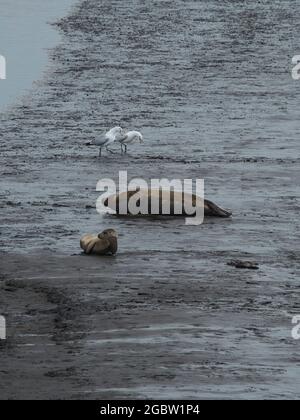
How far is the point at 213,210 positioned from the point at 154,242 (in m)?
1.15

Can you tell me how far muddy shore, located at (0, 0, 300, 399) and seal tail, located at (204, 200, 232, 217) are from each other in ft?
0.44

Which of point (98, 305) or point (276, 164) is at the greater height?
point (276, 164)

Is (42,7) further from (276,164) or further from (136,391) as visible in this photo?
(136,391)

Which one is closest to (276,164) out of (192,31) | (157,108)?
(157,108)

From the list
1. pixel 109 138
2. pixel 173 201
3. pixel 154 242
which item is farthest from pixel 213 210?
pixel 109 138

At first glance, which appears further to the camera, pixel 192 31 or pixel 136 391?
pixel 192 31

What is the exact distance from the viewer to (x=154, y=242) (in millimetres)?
13367

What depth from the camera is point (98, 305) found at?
36.8ft

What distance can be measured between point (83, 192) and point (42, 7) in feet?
69.8

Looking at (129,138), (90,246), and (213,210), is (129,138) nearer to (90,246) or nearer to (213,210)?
(213,210)

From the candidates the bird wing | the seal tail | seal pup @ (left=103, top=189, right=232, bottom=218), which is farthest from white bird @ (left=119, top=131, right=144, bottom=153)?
the seal tail

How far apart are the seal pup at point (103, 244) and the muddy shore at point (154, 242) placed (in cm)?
11

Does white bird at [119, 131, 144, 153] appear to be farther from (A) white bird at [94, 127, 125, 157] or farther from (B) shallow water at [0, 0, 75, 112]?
(B) shallow water at [0, 0, 75, 112]

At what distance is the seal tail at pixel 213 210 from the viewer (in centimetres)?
1433
